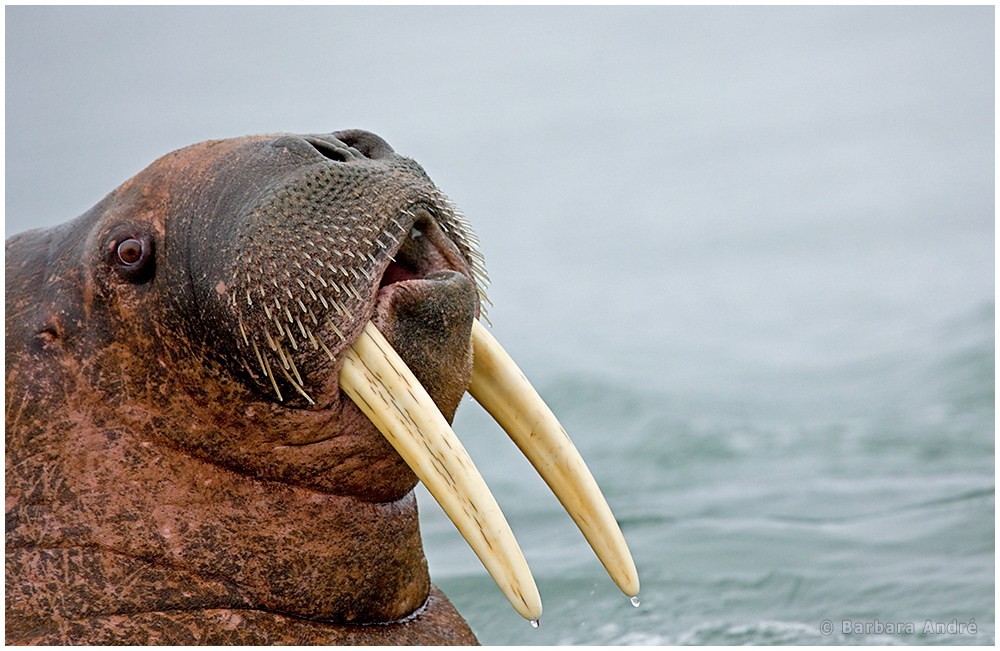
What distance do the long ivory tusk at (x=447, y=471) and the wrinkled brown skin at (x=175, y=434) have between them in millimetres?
140

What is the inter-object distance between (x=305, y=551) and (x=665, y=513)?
184 inches

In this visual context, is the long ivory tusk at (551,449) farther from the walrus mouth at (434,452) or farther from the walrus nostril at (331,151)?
the walrus nostril at (331,151)

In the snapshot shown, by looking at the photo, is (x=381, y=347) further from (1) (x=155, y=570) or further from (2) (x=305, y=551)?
(1) (x=155, y=570)

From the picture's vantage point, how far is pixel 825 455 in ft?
27.9

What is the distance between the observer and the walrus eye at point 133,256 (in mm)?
2994

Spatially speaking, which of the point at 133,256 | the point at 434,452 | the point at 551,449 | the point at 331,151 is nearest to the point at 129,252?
the point at 133,256

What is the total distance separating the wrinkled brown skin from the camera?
2955 millimetres

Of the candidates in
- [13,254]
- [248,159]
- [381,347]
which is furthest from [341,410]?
[13,254]

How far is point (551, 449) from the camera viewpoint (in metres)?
3.28

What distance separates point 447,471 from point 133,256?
3.30 ft

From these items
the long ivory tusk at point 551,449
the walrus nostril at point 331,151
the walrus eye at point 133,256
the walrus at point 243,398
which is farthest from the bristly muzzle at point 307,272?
the long ivory tusk at point 551,449

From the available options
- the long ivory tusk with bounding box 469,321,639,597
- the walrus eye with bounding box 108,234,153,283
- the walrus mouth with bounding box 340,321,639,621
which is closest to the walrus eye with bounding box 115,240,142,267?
the walrus eye with bounding box 108,234,153,283

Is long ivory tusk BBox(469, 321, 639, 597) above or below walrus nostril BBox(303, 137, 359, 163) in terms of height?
below

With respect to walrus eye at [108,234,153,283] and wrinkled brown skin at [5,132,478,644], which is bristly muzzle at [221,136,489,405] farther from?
walrus eye at [108,234,153,283]
